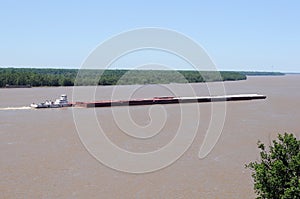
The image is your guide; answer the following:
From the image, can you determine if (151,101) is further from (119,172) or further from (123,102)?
(119,172)

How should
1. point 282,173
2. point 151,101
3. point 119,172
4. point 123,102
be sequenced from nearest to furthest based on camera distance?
point 282,173, point 119,172, point 123,102, point 151,101

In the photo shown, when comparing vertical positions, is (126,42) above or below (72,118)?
above

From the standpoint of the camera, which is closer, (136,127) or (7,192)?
(7,192)

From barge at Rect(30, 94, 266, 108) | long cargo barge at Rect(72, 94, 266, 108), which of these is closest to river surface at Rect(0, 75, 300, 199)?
barge at Rect(30, 94, 266, 108)

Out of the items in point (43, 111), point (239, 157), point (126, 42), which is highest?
point (126, 42)

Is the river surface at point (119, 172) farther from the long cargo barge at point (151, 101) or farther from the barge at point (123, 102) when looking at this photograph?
the long cargo barge at point (151, 101)

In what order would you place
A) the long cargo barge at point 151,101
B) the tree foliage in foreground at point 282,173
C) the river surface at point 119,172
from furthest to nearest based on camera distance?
the long cargo barge at point 151,101
the river surface at point 119,172
the tree foliage in foreground at point 282,173

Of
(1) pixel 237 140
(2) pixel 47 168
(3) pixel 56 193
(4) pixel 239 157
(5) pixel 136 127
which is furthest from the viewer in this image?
(5) pixel 136 127

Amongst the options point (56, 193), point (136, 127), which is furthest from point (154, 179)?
point (136, 127)

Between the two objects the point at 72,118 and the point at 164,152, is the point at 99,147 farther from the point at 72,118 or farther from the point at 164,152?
the point at 72,118

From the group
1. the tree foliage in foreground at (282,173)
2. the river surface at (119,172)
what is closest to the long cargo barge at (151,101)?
the river surface at (119,172)

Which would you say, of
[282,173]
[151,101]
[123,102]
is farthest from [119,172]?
[151,101]
